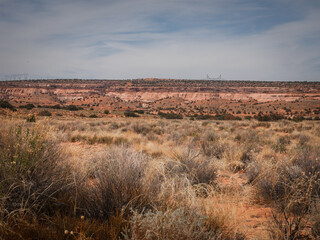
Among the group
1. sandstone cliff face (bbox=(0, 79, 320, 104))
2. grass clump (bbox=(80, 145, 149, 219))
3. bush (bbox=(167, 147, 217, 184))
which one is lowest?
bush (bbox=(167, 147, 217, 184))

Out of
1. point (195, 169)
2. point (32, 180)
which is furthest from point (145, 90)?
point (32, 180)

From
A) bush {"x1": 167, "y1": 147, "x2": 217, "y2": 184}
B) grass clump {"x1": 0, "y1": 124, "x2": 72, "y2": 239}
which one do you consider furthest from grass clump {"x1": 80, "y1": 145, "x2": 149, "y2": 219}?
bush {"x1": 167, "y1": 147, "x2": 217, "y2": 184}

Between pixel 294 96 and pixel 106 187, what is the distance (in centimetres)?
8138

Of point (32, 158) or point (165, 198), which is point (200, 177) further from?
point (32, 158)

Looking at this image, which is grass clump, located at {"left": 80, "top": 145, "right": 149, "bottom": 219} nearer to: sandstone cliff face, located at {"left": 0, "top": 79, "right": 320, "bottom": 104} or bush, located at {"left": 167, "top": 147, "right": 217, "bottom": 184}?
bush, located at {"left": 167, "top": 147, "right": 217, "bottom": 184}

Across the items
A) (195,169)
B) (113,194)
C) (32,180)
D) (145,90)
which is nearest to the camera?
(32,180)

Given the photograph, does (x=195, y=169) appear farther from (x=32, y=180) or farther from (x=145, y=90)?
(x=145, y=90)

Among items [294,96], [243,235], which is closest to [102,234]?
[243,235]

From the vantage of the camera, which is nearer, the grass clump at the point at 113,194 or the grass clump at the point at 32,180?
the grass clump at the point at 32,180

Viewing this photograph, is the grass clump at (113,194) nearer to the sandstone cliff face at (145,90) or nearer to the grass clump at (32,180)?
the grass clump at (32,180)

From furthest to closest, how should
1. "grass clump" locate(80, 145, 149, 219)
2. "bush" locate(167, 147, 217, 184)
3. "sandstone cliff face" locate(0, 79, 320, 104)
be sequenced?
"sandstone cliff face" locate(0, 79, 320, 104) < "bush" locate(167, 147, 217, 184) < "grass clump" locate(80, 145, 149, 219)

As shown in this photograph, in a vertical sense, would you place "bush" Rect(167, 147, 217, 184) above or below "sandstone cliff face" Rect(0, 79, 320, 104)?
below

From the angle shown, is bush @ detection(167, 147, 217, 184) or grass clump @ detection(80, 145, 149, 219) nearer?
grass clump @ detection(80, 145, 149, 219)

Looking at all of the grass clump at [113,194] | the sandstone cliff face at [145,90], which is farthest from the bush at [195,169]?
the sandstone cliff face at [145,90]
